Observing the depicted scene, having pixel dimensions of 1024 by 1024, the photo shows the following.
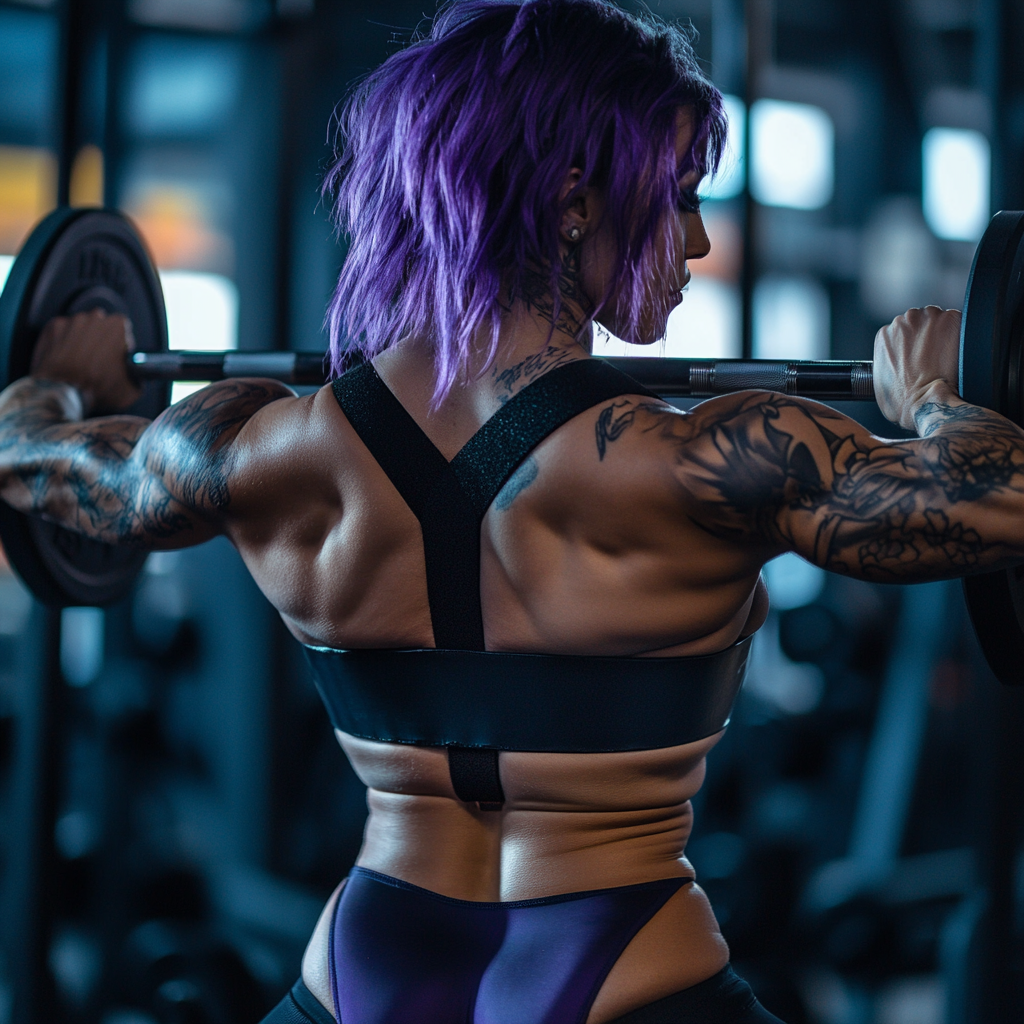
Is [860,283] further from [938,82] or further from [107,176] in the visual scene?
[107,176]

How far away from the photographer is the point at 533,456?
83 cm

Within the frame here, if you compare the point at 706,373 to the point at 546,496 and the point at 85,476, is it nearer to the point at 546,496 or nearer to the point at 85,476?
the point at 546,496

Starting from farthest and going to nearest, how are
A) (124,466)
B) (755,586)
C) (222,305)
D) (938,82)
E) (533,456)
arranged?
(938,82)
(222,305)
(124,466)
(755,586)
(533,456)

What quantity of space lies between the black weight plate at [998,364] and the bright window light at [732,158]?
24 cm

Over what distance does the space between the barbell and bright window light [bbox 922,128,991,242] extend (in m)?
3.08

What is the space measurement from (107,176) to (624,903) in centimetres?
188

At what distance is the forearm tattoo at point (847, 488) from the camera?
0.76 m

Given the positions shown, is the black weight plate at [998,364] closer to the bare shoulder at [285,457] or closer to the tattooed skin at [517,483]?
the tattooed skin at [517,483]

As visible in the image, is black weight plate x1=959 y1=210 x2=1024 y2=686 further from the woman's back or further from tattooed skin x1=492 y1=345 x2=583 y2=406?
tattooed skin x1=492 y1=345 x2=583 y2=406

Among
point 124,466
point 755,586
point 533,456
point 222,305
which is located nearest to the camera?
point 533,456

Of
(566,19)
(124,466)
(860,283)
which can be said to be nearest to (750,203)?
(566,19)

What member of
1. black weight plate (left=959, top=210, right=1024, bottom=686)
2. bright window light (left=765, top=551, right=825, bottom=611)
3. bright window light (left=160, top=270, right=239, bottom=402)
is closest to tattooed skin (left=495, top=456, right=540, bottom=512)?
black weight plate (left=959, top=210, right=1024, bottom=686)

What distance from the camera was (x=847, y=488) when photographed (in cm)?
77

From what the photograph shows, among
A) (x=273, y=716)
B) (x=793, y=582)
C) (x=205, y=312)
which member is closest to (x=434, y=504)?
(x=273, y=716)
